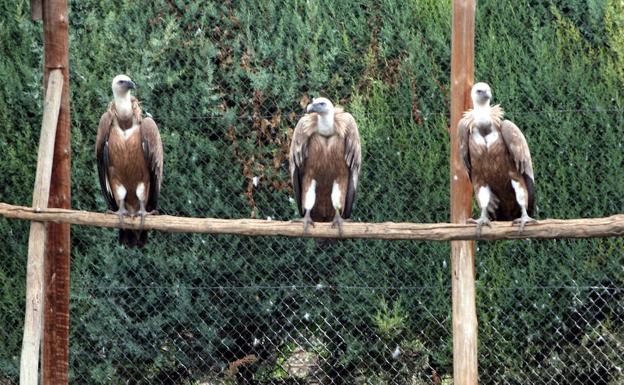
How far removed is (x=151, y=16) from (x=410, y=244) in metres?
2.09

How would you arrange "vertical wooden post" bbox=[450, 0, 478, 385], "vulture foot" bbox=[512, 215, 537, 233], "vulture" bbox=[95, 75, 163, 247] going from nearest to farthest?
1. "vulture foot" bbox=[512, 215, 537, 233]
2. "vertical wooden post" bbox=[450, 0, 478, 385]
3. "vulture" bbox=[95, 75, 163, 247]

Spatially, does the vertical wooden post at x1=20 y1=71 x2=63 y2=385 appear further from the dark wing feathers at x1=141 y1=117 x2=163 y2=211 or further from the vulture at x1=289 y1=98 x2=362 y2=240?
the vulture at x1=289 y1=98 x2=362 y2=240

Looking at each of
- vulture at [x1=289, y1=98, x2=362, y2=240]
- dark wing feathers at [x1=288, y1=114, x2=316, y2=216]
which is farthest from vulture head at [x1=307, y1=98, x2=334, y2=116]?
dark wing feathers at [x1=288, y1=114, x2=316, y2=216]

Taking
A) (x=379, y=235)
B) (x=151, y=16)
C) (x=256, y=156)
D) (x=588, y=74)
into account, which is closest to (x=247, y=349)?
(x=256, y=156)

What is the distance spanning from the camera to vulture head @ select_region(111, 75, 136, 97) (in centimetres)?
631

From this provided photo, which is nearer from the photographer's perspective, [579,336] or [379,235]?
[379,235]

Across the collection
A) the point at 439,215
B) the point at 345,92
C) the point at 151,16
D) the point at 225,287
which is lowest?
the point at 225,287

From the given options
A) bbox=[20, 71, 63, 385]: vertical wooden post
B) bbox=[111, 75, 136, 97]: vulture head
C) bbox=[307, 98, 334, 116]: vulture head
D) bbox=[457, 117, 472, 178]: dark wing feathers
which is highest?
bbox=[111, 75, 136, 97]: vulture head

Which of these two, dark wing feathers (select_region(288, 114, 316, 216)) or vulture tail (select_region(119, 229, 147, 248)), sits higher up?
dark wing feathers (select_region(288, 114, 316, 216))

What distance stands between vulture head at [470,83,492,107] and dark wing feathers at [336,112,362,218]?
2.42 feet

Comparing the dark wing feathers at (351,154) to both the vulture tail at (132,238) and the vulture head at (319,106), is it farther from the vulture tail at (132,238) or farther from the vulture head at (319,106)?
the vulture tail at (132,238)

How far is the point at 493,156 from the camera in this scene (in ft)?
20.2

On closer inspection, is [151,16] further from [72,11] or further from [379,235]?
[379,235]

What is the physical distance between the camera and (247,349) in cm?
685
